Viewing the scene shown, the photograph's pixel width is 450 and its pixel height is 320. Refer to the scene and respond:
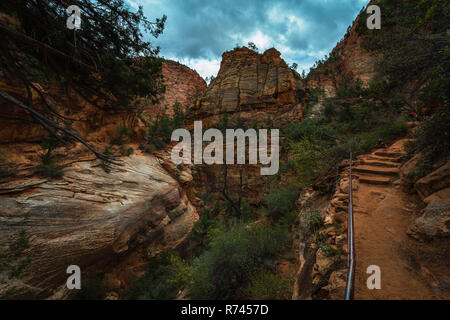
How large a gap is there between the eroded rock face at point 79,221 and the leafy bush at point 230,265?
11.7ft

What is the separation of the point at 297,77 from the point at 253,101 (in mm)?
7812

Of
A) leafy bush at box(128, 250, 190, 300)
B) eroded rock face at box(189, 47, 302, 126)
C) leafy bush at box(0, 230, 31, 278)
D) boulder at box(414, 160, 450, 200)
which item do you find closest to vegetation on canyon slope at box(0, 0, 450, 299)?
leafy bush at box(128, 250, 190, 300)

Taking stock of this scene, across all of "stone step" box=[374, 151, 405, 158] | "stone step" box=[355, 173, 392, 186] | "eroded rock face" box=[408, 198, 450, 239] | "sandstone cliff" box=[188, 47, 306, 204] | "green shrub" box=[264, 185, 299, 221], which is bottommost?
"green shrub" box=[264, 185, 299, 221]

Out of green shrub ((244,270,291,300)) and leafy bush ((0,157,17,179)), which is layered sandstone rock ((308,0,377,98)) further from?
leafy bush ((0,157,17,179))

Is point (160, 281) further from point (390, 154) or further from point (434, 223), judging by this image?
point (390, 154)

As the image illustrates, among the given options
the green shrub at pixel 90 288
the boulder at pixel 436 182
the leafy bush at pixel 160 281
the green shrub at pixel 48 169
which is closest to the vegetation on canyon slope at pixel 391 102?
the leafy bush at pixel 160 281

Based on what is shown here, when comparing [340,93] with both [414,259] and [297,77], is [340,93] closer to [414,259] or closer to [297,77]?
[297,77]

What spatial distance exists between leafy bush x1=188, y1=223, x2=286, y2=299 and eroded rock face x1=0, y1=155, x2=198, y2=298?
358 centimetres

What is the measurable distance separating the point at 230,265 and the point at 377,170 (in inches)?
193

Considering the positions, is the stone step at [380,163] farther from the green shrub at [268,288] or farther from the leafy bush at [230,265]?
the green shrub at [268,288]

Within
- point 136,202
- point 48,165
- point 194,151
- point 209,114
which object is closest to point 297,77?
point 209,114

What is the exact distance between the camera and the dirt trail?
162cm
